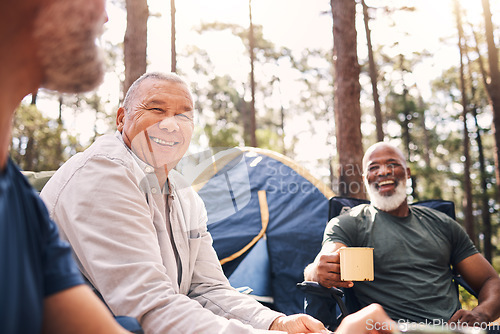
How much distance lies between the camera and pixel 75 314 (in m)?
0.71

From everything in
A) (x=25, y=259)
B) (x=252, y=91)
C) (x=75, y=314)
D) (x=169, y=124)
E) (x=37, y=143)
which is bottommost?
(x=75, y=314)

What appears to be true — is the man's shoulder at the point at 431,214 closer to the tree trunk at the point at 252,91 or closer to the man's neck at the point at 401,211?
the man's neck at the point at 401,211

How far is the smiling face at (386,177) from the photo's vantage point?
2.67m

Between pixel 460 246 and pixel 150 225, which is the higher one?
pixel 150 225

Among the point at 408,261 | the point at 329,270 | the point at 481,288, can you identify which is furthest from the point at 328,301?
the point at 481,288

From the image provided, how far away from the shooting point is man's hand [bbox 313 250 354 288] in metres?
2.05

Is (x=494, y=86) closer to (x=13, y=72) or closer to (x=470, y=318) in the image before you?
(x=470, y=318)

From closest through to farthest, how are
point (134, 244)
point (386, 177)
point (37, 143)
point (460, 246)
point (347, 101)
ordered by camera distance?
1. point (134, 244)
2. point (460, 246)
3. point (386, 177)
4. point (347, 101)
5. point (37, 143)

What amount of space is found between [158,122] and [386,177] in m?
1.82

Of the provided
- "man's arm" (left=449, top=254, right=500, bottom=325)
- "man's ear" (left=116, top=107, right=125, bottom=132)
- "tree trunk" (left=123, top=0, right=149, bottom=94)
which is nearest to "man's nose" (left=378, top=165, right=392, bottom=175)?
"man's arm" (left=449, top=254, right=500, bottom=325)

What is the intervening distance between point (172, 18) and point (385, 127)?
13.7 meters

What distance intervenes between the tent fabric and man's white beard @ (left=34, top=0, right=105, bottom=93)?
2451mm

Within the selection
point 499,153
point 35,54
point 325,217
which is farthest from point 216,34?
point 35,54

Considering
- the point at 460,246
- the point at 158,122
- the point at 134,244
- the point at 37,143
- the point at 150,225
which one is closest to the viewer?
the point at 134,244
